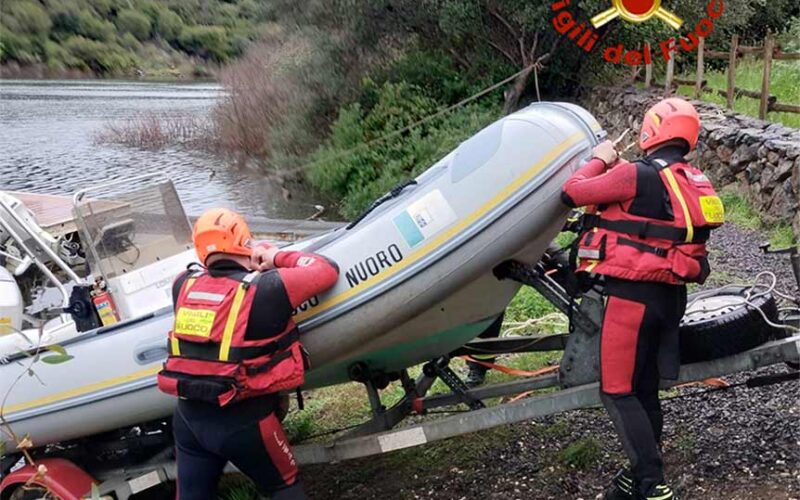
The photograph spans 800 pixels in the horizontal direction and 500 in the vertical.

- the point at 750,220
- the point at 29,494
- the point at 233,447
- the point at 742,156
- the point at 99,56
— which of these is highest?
the point at 99,56

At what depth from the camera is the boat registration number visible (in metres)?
3.14

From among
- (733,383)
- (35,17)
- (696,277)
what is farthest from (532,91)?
(35,17)

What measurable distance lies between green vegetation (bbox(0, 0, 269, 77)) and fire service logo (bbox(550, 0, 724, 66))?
30779 mm

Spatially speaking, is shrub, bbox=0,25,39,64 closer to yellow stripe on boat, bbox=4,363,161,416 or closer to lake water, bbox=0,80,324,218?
lake water, bbox=0,80,324,218

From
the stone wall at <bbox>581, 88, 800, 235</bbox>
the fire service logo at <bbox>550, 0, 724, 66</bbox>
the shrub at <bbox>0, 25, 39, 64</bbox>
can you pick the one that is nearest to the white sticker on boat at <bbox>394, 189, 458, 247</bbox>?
the stone wall at <bbox>581, 88, 800, 235</bbox>

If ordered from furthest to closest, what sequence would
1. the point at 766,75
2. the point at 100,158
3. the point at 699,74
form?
the point at 100,158 → the point at 699,74 → the point at 766,75

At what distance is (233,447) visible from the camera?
3.25 meters

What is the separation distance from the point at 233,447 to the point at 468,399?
46.4 inches

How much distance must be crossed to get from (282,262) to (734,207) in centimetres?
667

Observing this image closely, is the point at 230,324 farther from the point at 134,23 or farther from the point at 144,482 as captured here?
the point at 134,23

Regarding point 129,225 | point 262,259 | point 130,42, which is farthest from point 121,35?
point 262,259

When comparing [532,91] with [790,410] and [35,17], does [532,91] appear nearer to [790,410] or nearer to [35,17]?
[790,410]

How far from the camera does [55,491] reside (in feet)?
12.7

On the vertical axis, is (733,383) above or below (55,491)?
below
